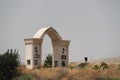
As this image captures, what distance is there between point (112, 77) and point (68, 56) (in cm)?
1326

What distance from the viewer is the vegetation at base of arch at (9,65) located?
29531 millimetres

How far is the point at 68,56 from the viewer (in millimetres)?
41938

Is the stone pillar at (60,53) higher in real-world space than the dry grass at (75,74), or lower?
higher

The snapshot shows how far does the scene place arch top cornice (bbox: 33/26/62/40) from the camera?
3905 centimetres

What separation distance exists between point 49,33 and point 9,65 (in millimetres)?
11178

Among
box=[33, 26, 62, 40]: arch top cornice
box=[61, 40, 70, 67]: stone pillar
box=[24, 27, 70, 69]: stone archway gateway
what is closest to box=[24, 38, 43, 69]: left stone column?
box=[24, 27, 70, 69]: stone archway gateway

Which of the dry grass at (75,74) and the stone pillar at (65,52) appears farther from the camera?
the stone pillar at (65,52)

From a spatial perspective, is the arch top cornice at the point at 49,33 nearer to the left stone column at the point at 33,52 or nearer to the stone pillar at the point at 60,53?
the stone pillar at the point at 60,53

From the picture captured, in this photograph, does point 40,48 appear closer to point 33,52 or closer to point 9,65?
point 33,52

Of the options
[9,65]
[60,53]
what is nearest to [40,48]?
[60,53]

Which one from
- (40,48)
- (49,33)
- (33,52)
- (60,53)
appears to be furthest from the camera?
(60,53)

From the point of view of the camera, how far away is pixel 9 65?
30.7m

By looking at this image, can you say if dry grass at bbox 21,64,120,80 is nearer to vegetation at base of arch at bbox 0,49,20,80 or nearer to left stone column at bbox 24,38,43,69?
vegetation at base of arch at bbox 0,49,20,80

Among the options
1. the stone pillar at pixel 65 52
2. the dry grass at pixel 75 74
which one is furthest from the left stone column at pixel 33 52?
the dry grass at pixel 75 74
